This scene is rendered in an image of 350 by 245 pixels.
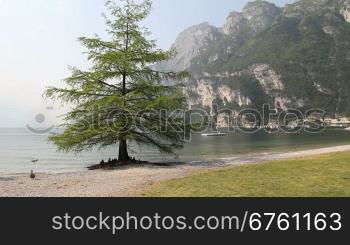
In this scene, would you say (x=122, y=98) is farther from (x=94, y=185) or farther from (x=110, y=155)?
(x=110, y=155)

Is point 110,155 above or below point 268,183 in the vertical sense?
above

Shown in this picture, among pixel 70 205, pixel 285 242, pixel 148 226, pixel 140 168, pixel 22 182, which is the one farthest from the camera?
pixel 140 168

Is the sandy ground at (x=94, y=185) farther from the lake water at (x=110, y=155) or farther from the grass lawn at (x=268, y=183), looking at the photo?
the lake water at (x=110, y=155)

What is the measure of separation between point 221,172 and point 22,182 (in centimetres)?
1128

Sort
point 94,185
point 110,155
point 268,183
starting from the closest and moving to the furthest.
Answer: point 268,183
point 94,185
point 110,155

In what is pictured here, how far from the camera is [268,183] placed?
17.1 metres

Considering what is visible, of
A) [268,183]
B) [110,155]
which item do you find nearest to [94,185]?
[268,183]

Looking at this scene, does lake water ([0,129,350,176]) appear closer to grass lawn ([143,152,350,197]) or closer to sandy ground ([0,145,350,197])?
sandy ground ([0,145,350,197])

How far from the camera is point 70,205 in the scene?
37.2 ft

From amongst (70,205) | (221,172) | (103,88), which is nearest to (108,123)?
(103,88)

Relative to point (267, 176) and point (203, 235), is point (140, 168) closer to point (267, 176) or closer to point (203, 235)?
point (267, 176)

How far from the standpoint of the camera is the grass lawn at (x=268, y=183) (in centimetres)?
1474

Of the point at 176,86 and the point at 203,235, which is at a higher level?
the point at 176,86

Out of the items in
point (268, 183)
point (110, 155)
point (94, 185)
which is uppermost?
point (110, 155)
